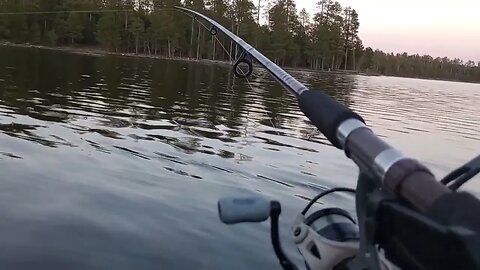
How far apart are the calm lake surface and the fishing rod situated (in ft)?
11.2

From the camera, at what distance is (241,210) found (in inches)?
85.7

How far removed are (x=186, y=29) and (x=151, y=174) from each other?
272 feet

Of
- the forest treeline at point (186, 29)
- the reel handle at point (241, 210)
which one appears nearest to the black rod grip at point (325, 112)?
the reel handle at point (241, 210)

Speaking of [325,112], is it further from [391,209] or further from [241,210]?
[391,209]

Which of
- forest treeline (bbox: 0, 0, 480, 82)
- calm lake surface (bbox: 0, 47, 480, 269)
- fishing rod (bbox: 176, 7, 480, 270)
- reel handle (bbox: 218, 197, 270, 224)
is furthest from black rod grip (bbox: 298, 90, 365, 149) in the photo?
forest treeline (bbox: 0, 0, 480, 82)

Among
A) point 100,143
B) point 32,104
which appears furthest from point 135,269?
point 32,104

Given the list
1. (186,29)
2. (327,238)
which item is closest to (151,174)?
(327,238)

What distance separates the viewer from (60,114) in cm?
1380

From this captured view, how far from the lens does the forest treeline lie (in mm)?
83375

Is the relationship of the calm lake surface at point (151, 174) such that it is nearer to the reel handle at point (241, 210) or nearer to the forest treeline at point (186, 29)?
the reel handle at point (241, 210)

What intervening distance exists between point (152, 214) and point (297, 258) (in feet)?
6.97

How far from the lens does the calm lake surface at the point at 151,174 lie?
574 cm

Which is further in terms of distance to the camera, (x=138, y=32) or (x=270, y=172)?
(x=138, y=32)

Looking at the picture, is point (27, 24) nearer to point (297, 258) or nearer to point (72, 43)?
point (72, 43)
